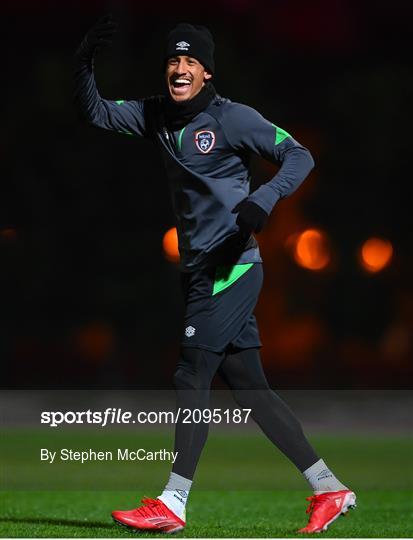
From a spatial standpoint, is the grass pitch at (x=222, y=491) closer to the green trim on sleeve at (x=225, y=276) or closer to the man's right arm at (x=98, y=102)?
the green trim on sleeve at (x=225, y=276)

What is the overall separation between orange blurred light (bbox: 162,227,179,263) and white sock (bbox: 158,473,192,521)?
15370 mm

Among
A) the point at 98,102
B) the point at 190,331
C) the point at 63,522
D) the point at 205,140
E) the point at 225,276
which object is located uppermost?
the point at 98,102

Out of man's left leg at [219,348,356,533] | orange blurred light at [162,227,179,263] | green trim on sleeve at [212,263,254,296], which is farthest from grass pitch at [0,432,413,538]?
orange blurred light at [162,227,179,263]

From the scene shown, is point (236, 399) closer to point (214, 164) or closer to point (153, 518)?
point (153, 518)

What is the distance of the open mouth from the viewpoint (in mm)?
6273

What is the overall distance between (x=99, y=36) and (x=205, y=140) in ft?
2.18

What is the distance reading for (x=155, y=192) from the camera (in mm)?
22312

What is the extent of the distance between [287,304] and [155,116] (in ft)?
55.4

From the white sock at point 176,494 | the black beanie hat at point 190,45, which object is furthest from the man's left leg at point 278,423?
the black beanie hat at point 190,45

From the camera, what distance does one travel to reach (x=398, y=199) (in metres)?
23.2

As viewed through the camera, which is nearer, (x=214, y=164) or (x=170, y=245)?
(x=214, y=164)

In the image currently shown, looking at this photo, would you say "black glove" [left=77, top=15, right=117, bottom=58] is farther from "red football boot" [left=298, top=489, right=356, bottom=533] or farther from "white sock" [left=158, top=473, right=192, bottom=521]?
"red football boot" [left=298, top=489, right=356, bottom=533]

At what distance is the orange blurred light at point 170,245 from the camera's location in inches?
→ 857

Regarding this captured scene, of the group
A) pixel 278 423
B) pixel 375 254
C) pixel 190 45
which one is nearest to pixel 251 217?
pixel 190 45
